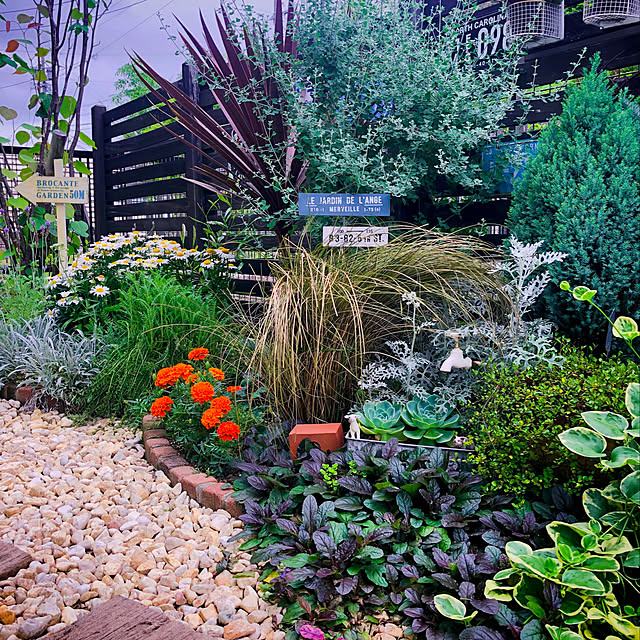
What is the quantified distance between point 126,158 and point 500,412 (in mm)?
6256

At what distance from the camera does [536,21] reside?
10.3 ft

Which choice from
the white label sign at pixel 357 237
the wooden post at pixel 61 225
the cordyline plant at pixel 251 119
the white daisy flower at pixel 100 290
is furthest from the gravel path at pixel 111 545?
the wooden post at pixel 61 225

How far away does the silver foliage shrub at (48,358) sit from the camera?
3342 mm

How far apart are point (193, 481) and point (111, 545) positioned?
43 cm

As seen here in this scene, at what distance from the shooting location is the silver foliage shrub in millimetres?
3342

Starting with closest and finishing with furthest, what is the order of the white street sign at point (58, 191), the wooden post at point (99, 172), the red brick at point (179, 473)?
the red brick at point (179, 473)
the white street sign at point (58, 191)
the wooden post at point (99, 172)

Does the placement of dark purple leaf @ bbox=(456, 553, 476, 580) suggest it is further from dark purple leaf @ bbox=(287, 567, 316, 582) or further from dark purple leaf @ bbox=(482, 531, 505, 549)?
dark purple leaf @ bbox=(287, 567, 316, 582)

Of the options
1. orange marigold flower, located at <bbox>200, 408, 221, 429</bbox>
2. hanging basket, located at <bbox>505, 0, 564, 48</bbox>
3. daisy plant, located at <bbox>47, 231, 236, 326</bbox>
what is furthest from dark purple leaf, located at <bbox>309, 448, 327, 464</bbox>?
hanging basket, located at <bbox>505, 0, 564, 48</bbox>

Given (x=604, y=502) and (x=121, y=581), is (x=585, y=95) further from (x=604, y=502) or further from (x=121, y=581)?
(x=121, y=581)

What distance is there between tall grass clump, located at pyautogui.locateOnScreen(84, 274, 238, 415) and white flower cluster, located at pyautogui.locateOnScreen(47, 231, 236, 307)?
0.69 m

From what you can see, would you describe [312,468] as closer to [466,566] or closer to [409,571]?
[409,571]

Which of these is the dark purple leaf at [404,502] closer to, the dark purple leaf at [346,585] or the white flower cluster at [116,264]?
the dark purple leaf at [346,585]

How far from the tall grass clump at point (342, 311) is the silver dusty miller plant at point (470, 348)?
0.07 m

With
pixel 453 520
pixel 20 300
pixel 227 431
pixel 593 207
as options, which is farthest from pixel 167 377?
pixel 20 300
